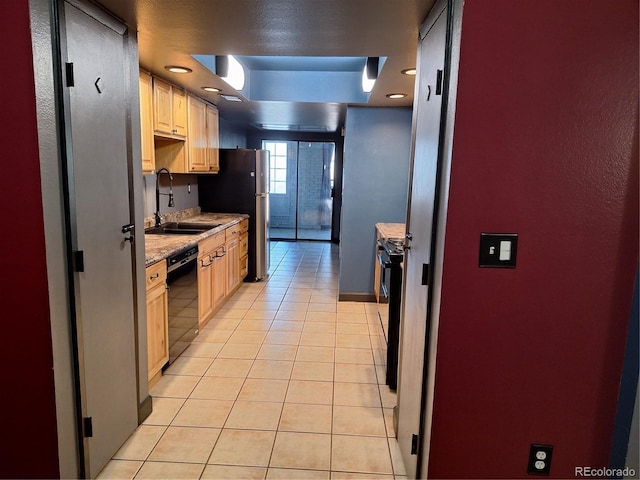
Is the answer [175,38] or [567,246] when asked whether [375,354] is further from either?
[175,38]

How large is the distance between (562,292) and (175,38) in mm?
2294

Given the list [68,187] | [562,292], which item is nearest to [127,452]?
[68,187]

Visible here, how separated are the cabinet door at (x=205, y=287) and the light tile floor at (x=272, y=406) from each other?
0.47 feet

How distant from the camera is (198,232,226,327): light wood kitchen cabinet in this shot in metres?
3.61

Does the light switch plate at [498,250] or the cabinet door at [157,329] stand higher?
the light switch plate at [498,250]

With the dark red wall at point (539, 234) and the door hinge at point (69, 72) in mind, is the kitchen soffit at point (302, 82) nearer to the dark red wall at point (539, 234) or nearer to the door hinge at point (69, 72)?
the door hinge at point (69, 72)

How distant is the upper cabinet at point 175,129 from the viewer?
3.21 m

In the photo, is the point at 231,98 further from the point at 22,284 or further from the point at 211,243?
the point at 22,284

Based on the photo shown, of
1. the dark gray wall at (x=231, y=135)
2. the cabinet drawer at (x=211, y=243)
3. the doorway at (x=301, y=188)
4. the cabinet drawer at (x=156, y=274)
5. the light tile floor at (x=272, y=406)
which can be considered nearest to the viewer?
the light tile floor at (x=272, y=406)

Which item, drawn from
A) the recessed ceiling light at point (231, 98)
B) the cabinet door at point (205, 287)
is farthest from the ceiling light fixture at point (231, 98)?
the cabinet door at point (205, 287)

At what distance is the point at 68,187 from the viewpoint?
63.6 inches

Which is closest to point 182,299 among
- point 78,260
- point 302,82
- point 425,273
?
point 78,260

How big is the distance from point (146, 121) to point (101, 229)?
159 centimetres

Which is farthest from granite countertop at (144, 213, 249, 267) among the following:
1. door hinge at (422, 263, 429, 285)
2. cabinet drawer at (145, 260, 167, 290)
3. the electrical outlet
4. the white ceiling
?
the electrical outlet
